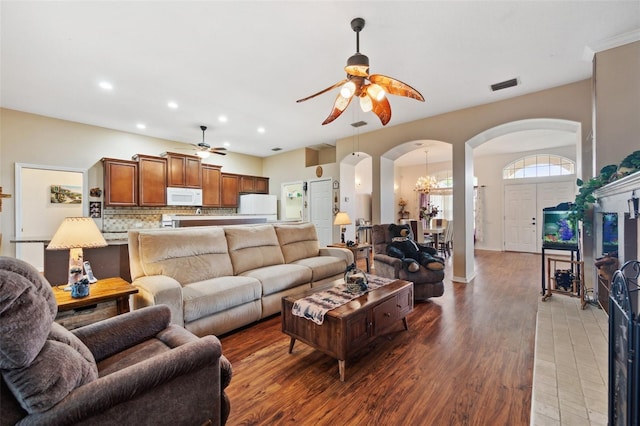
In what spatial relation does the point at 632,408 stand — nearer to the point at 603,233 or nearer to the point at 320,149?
the point at 603,233

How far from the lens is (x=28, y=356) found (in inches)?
34.1

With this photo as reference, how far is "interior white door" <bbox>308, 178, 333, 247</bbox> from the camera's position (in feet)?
22.3

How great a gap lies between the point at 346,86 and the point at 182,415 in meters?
2.55

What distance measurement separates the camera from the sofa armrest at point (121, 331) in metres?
1.41

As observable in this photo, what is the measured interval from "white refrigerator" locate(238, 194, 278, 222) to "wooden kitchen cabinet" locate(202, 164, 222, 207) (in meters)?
0.67

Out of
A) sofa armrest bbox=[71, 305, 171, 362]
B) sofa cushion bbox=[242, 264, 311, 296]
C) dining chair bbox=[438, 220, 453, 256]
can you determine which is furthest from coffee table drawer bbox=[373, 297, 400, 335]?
dining chair bbox=[438, 220, 453, 256]

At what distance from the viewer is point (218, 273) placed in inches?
118

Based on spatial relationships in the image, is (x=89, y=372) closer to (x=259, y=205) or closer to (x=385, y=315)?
(x=385, y=315)

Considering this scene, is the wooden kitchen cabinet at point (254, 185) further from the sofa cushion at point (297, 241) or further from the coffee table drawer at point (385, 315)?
the coffee table drawer at point (385, 315)

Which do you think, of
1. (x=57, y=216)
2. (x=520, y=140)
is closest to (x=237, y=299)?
(x=57, y=216)

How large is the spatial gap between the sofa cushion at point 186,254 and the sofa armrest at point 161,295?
0.85 feet

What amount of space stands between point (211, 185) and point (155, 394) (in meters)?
6.15

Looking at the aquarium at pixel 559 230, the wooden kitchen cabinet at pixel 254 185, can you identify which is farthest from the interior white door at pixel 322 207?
the aquarium at pixel 559 230

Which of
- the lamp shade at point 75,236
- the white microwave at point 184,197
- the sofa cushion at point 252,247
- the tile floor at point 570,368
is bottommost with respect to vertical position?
the tile floor at point 570,368
